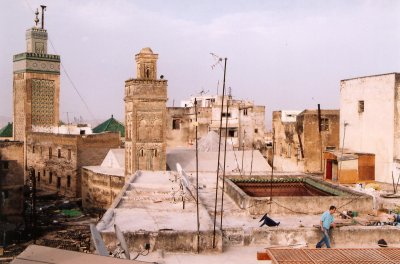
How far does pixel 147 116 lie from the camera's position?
26812mm

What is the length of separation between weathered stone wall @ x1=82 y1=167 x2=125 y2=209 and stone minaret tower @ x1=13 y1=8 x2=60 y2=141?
1320 centimetres

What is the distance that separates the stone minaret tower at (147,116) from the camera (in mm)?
26609

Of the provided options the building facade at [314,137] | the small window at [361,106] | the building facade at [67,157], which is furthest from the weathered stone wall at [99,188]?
the small window at [361,106]

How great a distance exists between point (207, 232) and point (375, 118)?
14092 millimetres

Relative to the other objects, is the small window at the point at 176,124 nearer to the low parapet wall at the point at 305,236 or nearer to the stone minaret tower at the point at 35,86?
the stone minaret tower at the point at 35,86

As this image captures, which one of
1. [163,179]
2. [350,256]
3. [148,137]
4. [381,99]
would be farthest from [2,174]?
[350,256]

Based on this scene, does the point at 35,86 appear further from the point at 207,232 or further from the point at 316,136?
the point at 207,232

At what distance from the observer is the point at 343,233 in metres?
10.5

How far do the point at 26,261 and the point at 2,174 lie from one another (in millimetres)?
22879

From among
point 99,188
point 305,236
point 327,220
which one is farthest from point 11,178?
point 327,220

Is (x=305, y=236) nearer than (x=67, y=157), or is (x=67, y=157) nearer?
(x=305, y=236)

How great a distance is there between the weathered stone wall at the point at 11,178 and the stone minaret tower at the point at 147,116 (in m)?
6.23

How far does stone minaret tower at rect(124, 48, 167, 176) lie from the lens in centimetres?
2661

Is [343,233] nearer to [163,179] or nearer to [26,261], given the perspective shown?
[26,261]
